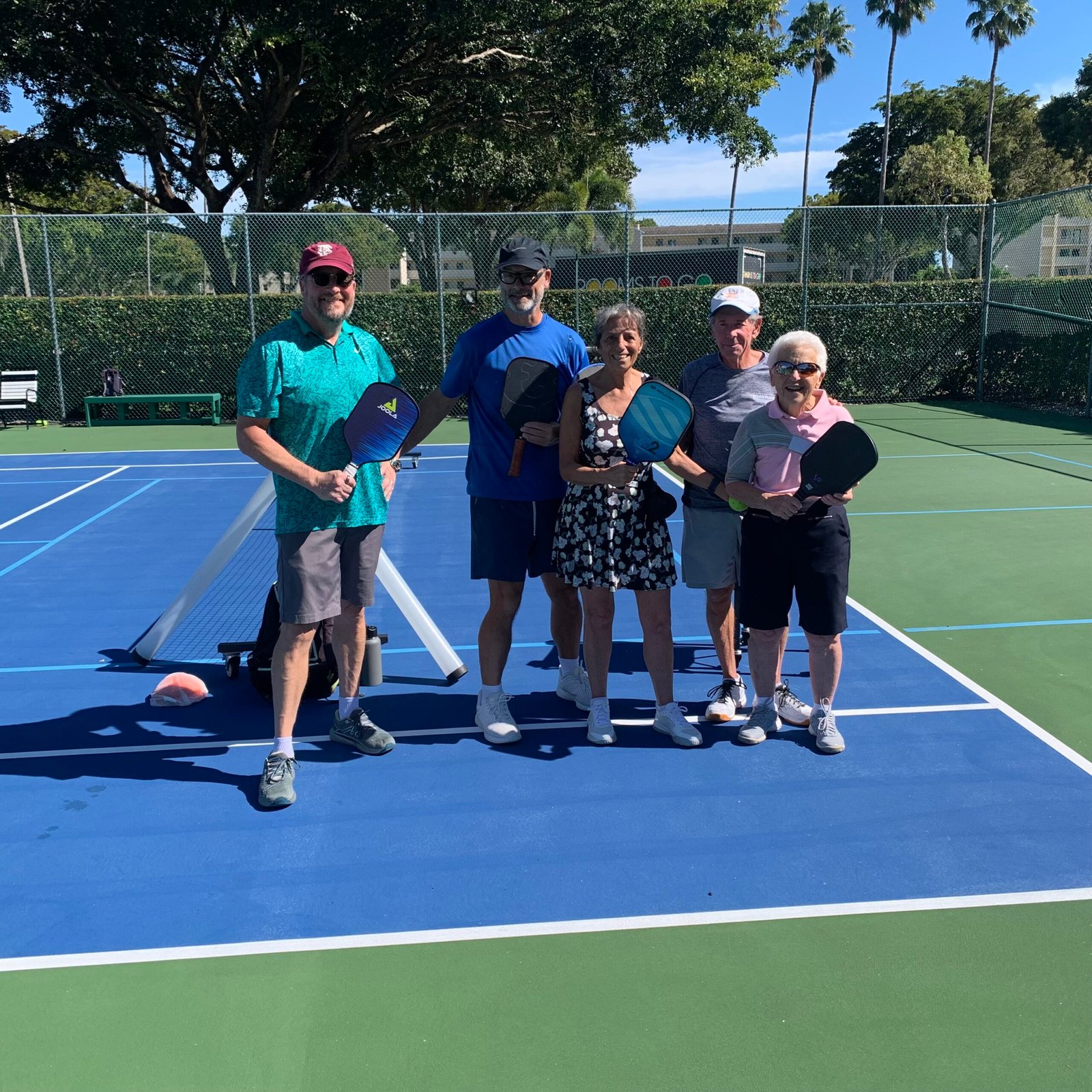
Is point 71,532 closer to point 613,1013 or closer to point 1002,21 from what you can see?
point 613,1013

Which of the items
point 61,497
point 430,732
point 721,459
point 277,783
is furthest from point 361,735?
point 61,497

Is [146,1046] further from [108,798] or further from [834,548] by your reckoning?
[834,548]

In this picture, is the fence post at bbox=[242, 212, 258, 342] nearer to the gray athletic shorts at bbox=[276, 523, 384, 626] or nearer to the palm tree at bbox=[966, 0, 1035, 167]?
the gray athletic shorts at bbox=[276, 523, 384, 626]

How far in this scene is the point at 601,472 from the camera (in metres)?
4.07

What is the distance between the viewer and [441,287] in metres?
17.5

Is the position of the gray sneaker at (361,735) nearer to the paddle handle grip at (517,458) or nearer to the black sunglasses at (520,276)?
the paddle handle grip at (517,458)

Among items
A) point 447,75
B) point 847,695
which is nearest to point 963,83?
point 447,75

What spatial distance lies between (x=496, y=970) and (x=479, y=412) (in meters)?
2.29

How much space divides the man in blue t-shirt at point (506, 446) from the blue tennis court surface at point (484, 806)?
2.09ft

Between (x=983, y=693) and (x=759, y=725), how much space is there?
1.29 metres

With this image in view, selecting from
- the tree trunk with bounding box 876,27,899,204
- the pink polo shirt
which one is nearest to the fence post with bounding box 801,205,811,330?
the pink polo shirt

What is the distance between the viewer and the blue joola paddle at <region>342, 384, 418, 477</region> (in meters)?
3.85

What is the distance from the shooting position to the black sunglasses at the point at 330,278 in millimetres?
3842

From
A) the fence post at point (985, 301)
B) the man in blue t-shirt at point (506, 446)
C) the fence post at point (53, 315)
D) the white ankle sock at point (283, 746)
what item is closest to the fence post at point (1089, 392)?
the fence post at point (985, 301)
